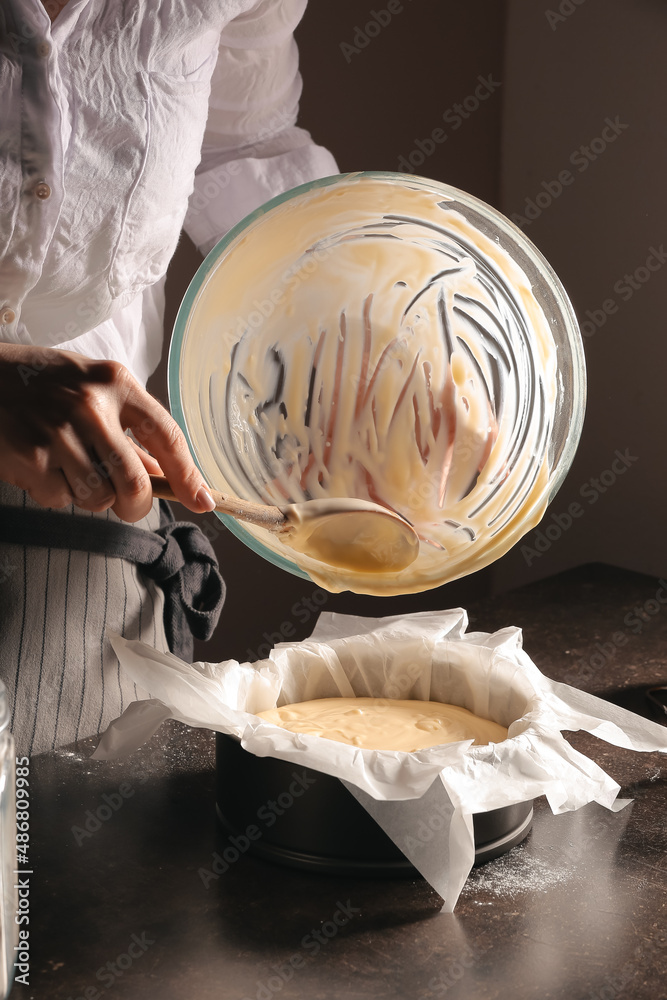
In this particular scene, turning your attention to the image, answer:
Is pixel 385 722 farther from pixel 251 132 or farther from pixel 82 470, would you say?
pixel 251 132

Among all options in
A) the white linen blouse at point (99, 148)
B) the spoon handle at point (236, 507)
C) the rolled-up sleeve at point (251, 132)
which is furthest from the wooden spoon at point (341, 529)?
the rolled-up sleeve at point (251, 132)

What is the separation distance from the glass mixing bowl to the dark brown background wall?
3.39 feet

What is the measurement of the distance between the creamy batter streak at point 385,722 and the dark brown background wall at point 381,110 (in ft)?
3.15

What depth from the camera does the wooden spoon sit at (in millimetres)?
617

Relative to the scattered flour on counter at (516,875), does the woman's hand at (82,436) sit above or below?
above

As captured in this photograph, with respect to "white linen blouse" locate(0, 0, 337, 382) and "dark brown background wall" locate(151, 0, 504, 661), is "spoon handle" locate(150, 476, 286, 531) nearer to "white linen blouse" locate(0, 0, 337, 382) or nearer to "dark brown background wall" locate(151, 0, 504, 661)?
"white linen blouse" locate(0, 0, 337, 382)

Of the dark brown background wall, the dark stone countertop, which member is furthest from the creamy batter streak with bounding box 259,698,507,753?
the dark brown background wall

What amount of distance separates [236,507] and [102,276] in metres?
0.27

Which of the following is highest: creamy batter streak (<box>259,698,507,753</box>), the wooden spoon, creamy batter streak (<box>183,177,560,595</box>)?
creamy batter streak (<box>183,177,560,595</box>)

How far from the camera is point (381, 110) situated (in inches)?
68.9

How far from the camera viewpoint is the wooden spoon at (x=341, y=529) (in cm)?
62

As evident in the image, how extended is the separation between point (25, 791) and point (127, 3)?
0.58 metres

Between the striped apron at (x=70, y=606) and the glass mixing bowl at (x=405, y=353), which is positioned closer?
the glass mixing bowl at (x=405, y=353)

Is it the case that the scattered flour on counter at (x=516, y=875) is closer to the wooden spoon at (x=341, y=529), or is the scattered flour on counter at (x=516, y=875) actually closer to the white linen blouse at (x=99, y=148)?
the wooden spoon at (x=341, y=529)
